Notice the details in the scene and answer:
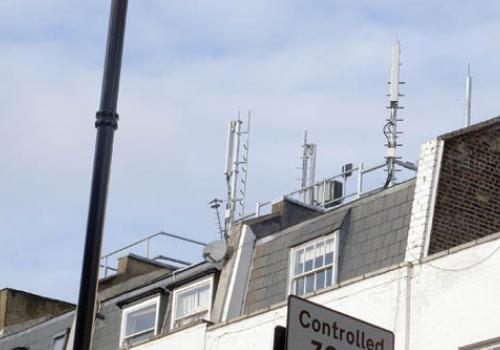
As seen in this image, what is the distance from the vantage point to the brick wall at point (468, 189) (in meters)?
25.2

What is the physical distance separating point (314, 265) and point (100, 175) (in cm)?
1633

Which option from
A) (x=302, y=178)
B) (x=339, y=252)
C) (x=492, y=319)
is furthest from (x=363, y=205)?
(x=302, y=178)

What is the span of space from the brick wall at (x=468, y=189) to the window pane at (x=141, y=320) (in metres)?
9.06

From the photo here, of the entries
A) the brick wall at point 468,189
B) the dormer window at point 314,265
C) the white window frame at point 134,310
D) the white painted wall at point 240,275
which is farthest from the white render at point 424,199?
the white window frame at point 134,310

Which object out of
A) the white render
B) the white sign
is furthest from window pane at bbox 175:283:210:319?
the white sign

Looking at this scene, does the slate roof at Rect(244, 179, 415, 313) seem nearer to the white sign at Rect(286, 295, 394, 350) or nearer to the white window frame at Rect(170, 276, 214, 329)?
the white window frame at Rect(170, 276, 214, 329)

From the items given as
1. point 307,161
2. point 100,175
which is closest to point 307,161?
point 307,161

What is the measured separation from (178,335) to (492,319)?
917 centimetres

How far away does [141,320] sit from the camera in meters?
32.5

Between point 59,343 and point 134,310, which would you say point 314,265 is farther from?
point 59,343

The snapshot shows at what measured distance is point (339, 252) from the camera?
27219 millimetres

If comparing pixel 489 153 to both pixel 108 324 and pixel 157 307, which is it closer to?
pixel 157 307

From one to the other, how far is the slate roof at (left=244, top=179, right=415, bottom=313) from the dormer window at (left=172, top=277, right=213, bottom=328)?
4.47 feet

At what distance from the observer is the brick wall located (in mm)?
25234
